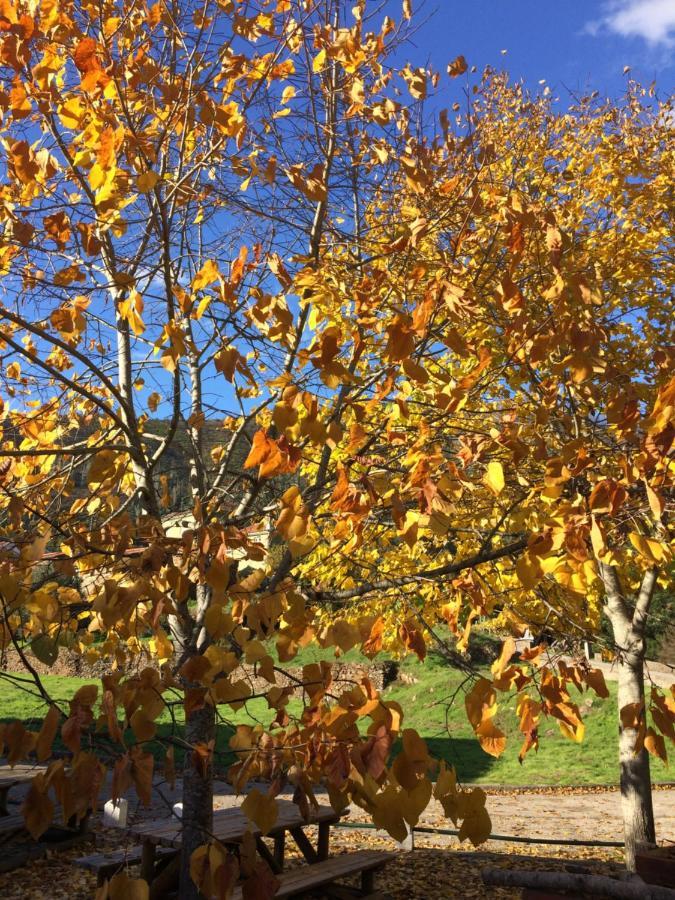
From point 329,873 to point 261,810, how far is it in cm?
364

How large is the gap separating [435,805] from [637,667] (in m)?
6.79

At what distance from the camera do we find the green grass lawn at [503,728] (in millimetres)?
13281

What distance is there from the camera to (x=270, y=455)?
2020mm

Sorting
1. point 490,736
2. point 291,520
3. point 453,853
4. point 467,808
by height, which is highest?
point 291,520

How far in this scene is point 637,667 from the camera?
5.25 metres

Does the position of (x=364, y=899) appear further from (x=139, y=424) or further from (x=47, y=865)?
(x=139, y=424)

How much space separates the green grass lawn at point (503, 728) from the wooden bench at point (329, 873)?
23.3 feet

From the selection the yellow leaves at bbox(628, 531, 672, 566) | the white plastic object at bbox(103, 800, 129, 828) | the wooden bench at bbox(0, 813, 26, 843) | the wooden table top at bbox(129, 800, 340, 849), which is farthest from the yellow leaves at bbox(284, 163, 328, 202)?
the white plastic object at bbox(103, 800, 129, 828)

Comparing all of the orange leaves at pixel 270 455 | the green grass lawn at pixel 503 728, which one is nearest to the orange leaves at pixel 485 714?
the orange leaves at pixel 270 455

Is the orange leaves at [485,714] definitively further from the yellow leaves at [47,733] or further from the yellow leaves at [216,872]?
the yellow leaves at [47,733]

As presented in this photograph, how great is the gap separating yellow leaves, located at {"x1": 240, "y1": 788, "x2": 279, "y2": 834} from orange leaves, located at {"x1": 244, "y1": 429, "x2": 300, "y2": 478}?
34.3 inches

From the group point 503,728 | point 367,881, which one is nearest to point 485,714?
point 367,881

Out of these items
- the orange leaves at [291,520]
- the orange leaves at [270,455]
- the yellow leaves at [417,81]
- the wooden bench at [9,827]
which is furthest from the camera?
the wooden bench at [9,827]

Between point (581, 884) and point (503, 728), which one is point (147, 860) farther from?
point (503, 728)
